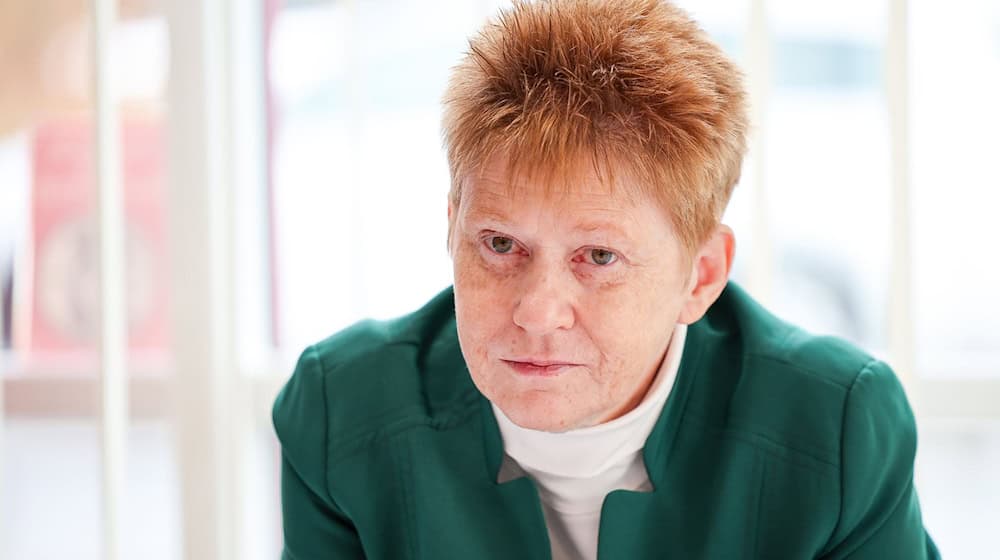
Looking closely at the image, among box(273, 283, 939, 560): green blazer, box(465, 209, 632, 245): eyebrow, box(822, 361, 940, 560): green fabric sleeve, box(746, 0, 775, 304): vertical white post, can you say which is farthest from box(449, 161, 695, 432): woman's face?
box(746, 0, 775, 304): vertical white post

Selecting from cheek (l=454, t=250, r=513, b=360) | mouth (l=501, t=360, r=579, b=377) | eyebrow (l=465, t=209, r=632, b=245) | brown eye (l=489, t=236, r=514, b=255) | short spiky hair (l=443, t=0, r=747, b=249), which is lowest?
mouth (l=501, t=360, r=579, b=377)

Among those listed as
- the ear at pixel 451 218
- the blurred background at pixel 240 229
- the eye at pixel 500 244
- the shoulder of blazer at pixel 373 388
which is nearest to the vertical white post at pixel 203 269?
the blurred background at pixel 240 229

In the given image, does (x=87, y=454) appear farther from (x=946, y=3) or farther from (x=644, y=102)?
(x=946, y=3)

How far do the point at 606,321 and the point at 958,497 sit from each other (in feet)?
4.67

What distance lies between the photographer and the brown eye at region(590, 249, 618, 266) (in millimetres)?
1164

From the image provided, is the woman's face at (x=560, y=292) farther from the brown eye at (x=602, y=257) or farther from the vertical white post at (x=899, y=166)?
the vertical white post at (x=899, y=166)

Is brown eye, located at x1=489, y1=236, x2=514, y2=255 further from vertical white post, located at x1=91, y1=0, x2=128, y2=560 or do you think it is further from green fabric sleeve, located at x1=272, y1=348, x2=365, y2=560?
vertical white post, located at x1=91, y1=0, x2=128, y2=560

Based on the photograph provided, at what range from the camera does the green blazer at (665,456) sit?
127cm

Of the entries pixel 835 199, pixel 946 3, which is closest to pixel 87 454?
pixel 835 199

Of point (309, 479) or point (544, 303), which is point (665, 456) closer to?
point (544, 303)

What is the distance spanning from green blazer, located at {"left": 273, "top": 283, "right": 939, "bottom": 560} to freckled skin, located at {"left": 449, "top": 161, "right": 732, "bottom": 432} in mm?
159

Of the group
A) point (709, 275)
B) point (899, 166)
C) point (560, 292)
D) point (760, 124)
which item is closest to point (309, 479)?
point (560, 292)

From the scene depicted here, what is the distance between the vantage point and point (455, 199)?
1.26 meters

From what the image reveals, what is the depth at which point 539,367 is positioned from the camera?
1184mm
